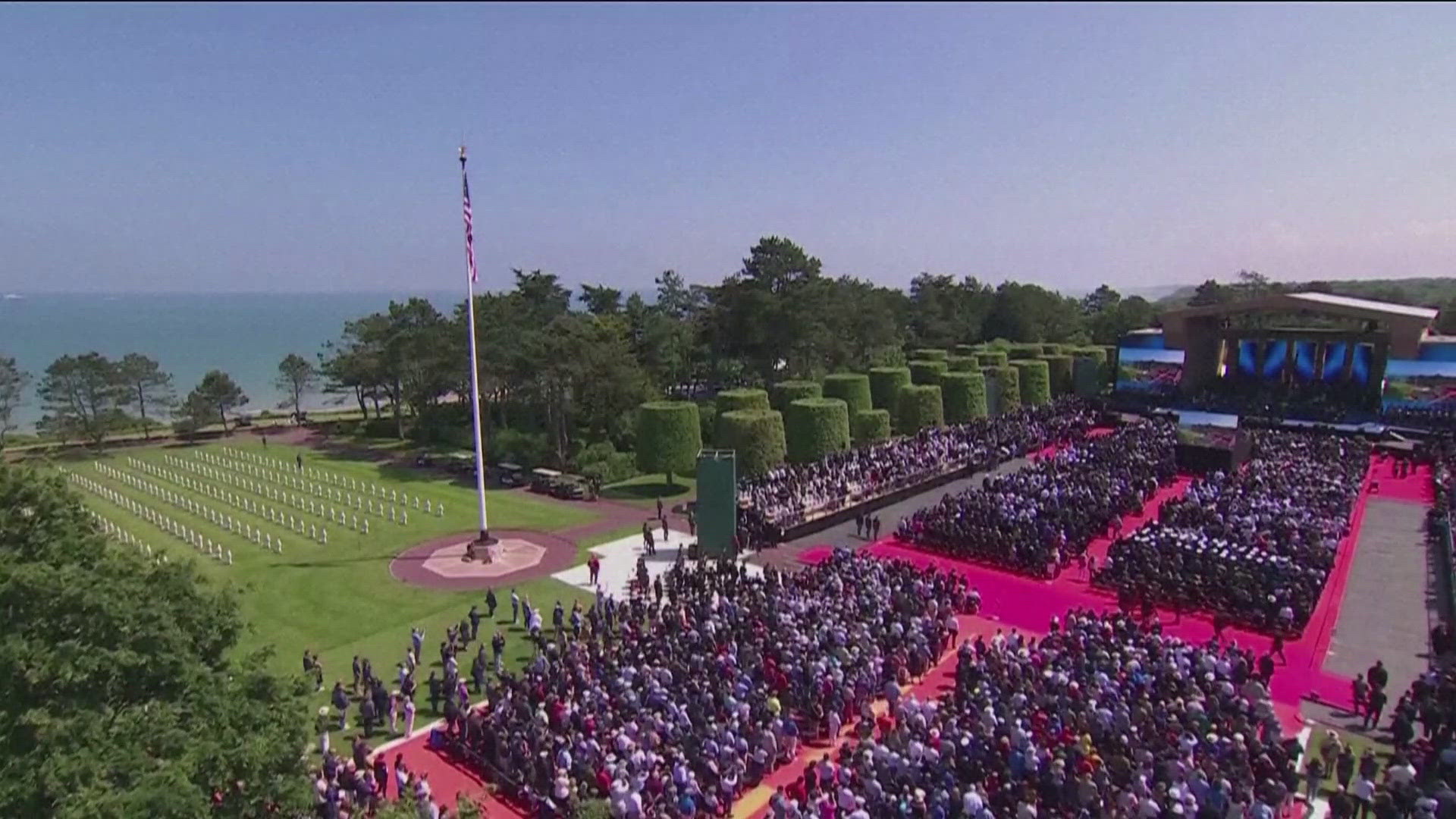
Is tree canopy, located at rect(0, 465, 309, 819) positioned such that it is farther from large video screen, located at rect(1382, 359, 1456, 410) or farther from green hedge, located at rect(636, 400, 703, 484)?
large video screen, located at rect(1382, 359, 1456, 410)

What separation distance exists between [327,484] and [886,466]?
26438 mm

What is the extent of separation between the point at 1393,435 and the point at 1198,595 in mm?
29365

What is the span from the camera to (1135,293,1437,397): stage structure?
148 ft

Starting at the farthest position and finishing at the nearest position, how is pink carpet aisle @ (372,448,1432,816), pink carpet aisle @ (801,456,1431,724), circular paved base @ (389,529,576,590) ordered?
circular paved base @ (389,529,576,590) < pink carpet aisle @ (801,456,1431,724) < pink carpet aisle @ (372,448,1432,816)

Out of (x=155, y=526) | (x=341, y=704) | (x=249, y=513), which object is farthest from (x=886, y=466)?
(x=155, y=526)

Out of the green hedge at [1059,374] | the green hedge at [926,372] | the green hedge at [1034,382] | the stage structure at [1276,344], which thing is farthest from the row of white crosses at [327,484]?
the stage structure at [1276,344]

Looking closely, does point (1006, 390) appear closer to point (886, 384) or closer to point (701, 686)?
point (886, 384)

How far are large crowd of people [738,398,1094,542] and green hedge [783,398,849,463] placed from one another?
573 millimetres

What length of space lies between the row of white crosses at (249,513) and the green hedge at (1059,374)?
46.7 meters

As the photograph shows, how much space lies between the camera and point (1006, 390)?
51.7 m

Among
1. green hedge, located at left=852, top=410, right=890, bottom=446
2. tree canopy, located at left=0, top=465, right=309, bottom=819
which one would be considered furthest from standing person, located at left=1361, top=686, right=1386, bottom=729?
green hedge, located at left=852, top=410, right=890, bottom=446

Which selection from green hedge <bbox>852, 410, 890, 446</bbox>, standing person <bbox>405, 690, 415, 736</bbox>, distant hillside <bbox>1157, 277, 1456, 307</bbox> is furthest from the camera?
distant hillside <bbox>1157, 277, 1456, 307</bbox>

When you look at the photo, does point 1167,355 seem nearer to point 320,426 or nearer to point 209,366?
point 320,426

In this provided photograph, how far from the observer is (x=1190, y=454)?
37344mm
